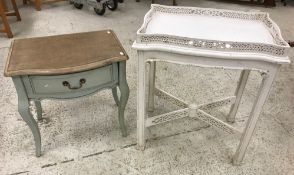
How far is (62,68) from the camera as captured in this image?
1.23 m

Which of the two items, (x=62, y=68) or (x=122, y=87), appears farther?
(x=122, y=87)

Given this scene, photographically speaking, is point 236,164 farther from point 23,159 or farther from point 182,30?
point 23,159

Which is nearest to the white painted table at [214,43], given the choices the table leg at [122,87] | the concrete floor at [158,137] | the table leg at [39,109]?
the table leg at [122,87]

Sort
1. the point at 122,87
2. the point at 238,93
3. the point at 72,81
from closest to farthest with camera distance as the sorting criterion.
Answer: the point at 72,81, the point at 122,87, the point at 238,93

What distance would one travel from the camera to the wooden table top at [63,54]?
1229 millimetres

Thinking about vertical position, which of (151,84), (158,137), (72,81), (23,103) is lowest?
(158,137)

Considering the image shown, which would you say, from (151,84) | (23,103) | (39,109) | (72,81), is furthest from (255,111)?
(39,109)

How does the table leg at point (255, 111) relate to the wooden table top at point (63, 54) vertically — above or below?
below

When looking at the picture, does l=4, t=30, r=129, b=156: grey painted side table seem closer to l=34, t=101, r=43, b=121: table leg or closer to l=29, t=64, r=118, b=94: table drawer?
l=29, t=64, r=118, b=94: table drawer

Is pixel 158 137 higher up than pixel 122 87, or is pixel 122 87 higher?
pixel 122 87

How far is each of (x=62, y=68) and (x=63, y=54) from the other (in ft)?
0.48

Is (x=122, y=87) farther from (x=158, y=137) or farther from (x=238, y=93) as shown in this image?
(x=238, y=93)

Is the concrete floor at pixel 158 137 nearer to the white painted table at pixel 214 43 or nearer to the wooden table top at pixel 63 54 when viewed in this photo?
the white painted table at pixel 214 43

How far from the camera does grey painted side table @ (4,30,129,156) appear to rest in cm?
124
